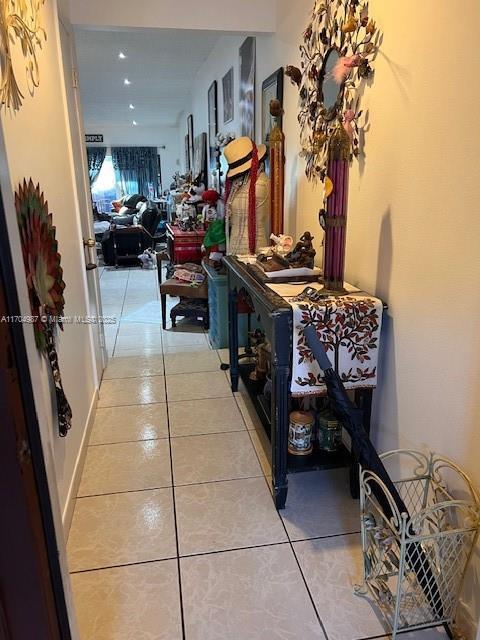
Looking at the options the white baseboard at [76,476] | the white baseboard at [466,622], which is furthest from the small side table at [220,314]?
the white baseboard at [466,622]

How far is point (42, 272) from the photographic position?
1.53 meters

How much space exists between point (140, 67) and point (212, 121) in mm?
1186

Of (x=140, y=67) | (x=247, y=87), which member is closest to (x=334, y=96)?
(x=247, y=87)

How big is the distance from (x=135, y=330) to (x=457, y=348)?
10.2ft

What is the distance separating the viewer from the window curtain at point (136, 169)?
11.7 m

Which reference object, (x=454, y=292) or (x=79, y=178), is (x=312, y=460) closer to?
A: (x=454, y=292)

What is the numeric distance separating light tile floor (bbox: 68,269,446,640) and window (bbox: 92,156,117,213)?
10342mm

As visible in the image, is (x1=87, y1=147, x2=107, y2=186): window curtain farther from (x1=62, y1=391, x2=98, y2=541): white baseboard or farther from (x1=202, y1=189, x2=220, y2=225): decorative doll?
(x1=62, y1=391, x2=98, y2=541): white baseboard

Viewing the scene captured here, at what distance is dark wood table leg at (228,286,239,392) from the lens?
106 inches

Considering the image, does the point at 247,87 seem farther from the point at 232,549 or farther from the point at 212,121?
the point at 232,549

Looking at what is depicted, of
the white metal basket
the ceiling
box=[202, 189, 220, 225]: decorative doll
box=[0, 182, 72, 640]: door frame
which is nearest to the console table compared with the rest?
the white metal basket

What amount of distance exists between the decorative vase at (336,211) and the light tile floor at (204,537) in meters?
0.92

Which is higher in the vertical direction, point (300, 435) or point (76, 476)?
point (300, 435)

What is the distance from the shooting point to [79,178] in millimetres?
2621
